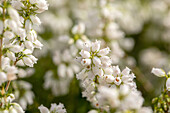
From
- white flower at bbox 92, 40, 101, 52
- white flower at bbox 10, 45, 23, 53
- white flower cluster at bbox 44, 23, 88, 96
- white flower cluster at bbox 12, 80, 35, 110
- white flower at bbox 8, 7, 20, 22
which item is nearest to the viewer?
white flower at bbox 8, 7, 20, 22

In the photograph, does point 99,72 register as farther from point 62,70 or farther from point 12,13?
point 62,70

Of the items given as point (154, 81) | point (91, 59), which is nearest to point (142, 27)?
point (154, 81)

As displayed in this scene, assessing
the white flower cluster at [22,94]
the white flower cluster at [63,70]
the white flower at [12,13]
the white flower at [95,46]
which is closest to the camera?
the white flower at [12,13]

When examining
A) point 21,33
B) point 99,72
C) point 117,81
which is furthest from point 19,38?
point 117,81

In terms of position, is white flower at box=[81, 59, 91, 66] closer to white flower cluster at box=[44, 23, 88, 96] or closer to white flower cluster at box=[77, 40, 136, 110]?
white flower cluster at box=[77, 40, 136, 110]

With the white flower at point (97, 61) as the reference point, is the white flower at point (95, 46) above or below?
above

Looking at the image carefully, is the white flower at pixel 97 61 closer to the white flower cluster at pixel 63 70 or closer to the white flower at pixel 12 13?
the white flower at pixel 12 13

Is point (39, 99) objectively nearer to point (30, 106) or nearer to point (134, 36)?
point (30, 106)

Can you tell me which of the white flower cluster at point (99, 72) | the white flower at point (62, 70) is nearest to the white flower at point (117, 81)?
the white flower cluster at point (99, 72)

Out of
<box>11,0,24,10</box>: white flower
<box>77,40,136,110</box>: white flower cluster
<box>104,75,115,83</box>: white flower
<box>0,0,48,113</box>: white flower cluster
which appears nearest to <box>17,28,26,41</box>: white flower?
<box>0,0,48,113</box>: white flower cluster
